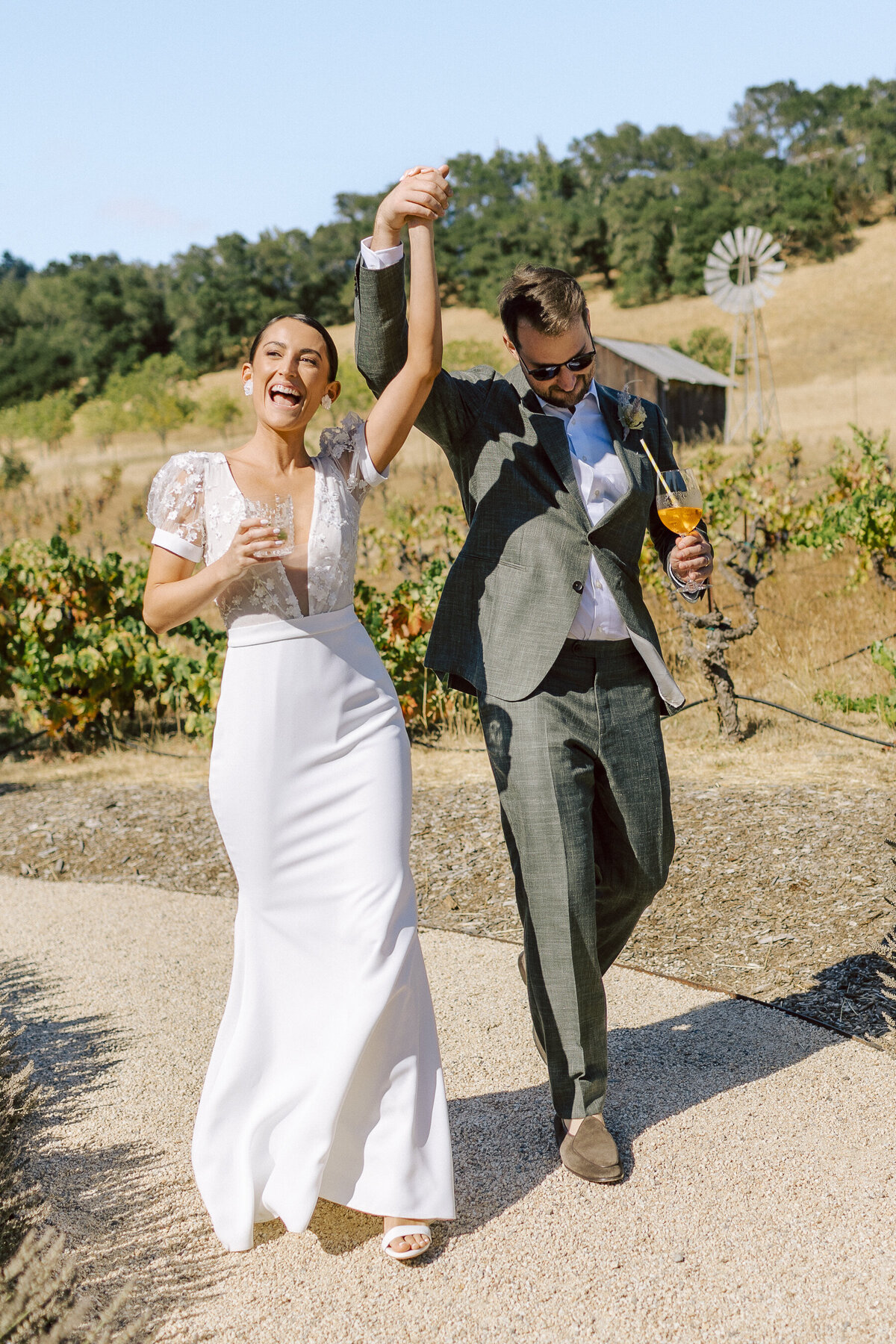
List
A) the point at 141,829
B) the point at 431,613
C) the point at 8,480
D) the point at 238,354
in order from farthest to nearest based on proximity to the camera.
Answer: the point at 238,354
the point at 8,480
the point at 431,613
the point at 141,829

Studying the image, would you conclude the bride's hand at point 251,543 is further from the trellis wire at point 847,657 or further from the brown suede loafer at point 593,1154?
the trellis wire at point 847,657

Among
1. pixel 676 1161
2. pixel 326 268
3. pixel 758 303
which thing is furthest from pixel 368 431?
pixel 326 268

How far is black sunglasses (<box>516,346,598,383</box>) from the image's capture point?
2.86 m

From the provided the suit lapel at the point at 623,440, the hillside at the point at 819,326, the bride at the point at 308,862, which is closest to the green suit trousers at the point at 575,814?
the bride at the point at 308,862

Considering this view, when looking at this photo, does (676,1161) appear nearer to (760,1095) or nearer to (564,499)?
(760,1095)

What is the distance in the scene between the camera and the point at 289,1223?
8.07 ft

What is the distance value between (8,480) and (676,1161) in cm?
3344

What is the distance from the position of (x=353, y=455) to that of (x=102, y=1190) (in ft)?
6.41

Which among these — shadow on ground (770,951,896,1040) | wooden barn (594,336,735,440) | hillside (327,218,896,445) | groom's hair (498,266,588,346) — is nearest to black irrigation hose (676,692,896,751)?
shadow on ground (770,951,896,1040)

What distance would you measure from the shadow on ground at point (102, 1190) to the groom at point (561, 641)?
98 cm

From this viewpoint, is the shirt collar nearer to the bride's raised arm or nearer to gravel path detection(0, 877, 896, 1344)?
the bride's raised arm

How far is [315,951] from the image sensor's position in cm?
259

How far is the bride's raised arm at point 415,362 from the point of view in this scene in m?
2.56

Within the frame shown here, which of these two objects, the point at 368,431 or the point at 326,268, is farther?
the point at 326,268
